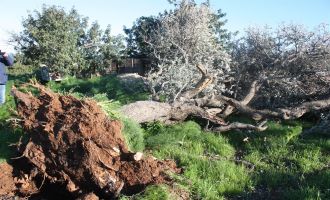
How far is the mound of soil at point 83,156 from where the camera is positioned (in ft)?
19.7

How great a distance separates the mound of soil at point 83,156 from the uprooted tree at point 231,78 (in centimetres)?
168

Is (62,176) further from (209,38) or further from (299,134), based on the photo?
(209,38)

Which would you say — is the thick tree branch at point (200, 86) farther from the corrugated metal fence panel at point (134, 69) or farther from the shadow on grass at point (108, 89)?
the corrugated metal fence panel at point (134, 69)

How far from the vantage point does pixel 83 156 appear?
19.8ft

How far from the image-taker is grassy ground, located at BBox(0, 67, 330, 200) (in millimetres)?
5988

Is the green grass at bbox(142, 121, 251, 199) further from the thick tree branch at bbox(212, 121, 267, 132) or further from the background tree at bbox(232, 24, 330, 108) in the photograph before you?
the background tree at bbox(232, 24, 330, 108)

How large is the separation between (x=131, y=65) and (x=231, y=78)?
857cm

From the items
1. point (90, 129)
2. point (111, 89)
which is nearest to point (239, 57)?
point (111, 89)

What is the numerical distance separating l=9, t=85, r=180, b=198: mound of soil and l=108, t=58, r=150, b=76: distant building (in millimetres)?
11227

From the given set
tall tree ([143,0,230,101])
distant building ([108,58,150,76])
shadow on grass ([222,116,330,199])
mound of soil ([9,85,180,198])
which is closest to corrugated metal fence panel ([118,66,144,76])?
distant building ([108,58,150,76])

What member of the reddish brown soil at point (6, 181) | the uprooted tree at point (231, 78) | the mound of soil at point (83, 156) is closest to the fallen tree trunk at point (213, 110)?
the uprooted tree at point (231, 78)

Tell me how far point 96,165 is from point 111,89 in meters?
5.37

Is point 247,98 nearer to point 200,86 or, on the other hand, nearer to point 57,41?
point 200,86

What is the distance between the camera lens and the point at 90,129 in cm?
614
